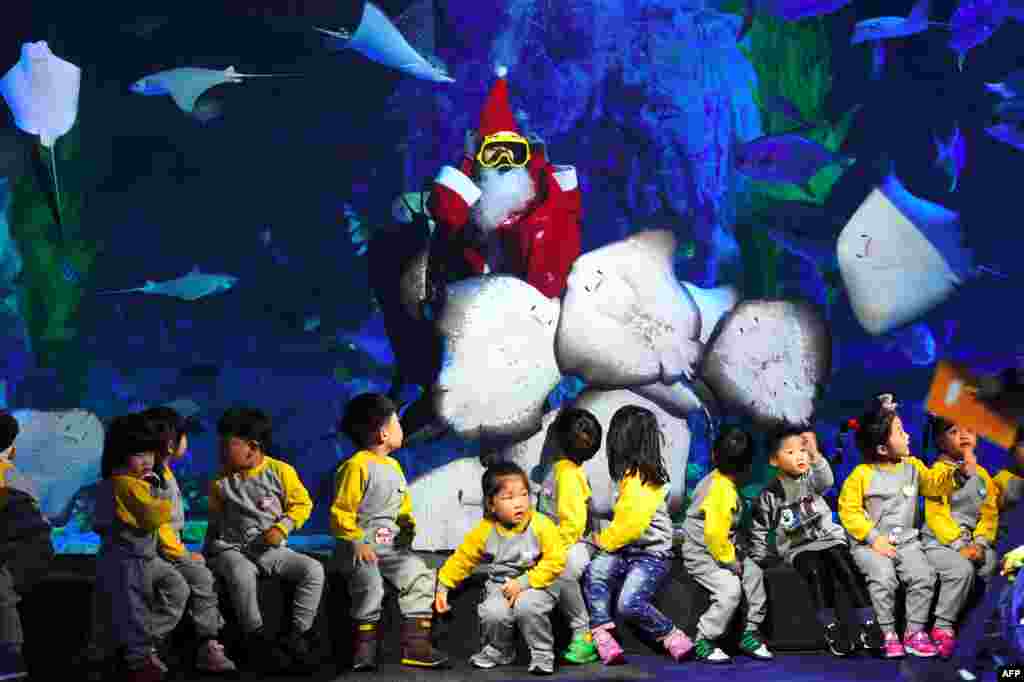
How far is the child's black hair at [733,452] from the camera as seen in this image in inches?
248

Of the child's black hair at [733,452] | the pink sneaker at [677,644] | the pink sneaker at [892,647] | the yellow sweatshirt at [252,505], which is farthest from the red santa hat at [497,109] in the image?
the pink sneaker at [892,647]

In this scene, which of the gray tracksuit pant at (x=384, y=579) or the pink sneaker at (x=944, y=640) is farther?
the pink sneaker at (x=944, y=640)

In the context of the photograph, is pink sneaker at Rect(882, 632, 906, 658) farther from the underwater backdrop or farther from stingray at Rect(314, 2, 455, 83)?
stingray at Rect(314, 2, 455, 83)

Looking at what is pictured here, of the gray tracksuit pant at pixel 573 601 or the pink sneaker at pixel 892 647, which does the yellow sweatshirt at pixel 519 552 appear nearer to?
the gray tracksuit pant at pixel 573 601

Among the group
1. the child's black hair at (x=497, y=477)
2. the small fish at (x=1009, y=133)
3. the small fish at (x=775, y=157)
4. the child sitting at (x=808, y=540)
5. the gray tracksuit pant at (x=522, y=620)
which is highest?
the small fish at (x=1009, y=133)

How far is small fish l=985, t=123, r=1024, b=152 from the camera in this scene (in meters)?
7.91

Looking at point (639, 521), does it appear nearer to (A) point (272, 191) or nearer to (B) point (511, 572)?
(B) point (511, 572)

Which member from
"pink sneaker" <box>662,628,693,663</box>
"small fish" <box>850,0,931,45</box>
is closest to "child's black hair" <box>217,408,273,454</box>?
"pink sneaker" <box>662,628,693,663</box>

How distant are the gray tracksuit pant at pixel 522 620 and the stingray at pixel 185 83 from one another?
3192mm

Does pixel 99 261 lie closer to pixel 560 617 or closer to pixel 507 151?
pixel 507 151

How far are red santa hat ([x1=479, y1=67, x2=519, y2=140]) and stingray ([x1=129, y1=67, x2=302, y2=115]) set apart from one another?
129 centimetres

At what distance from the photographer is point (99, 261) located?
7582 mm

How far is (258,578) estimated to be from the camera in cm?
604

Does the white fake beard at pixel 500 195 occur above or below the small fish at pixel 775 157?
below
